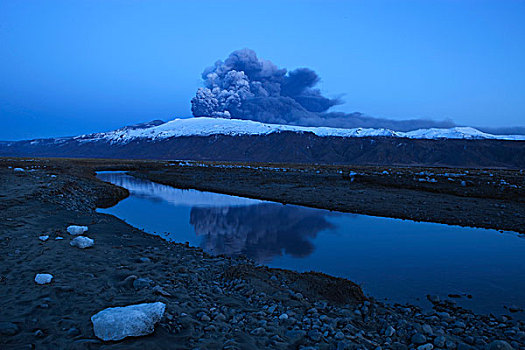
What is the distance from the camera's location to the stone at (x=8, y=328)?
503cm

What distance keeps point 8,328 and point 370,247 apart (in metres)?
12.6

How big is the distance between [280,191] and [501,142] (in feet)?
499

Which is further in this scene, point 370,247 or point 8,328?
point 370,247

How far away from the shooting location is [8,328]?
5.11 metres

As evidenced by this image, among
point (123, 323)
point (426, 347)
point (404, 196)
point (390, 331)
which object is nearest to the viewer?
point (123, 323)

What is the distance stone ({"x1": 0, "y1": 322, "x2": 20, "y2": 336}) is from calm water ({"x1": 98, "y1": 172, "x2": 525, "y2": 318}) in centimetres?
754

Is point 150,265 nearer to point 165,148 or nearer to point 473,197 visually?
point 473,197

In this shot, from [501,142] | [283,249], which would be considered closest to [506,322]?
[283,249]

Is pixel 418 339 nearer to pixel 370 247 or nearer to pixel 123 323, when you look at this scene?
pixel 123 323

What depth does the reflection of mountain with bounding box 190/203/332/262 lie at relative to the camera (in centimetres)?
1353

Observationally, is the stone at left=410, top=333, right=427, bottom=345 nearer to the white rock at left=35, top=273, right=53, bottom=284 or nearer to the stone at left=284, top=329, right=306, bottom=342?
the stone at left=284, top=329, right=306, bottom=342

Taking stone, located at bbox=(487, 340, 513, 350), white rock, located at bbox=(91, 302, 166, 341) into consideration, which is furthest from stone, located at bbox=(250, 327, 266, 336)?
stone, located at bbox=(487, 340, 513, 350)

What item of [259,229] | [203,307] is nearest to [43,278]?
[203,307]

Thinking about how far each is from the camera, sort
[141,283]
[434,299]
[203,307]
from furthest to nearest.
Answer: [434,299] → [141,283] → [203,307]
